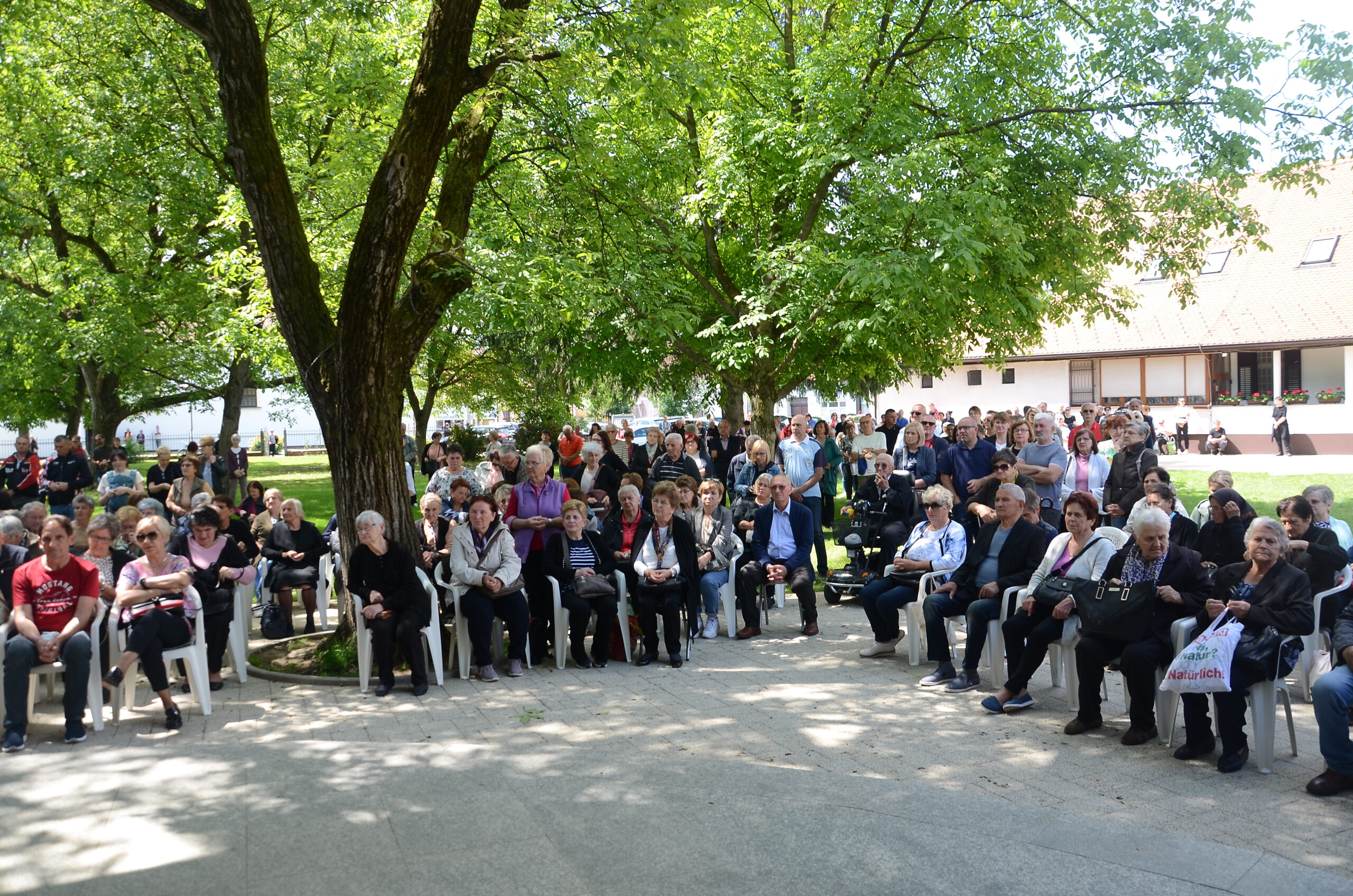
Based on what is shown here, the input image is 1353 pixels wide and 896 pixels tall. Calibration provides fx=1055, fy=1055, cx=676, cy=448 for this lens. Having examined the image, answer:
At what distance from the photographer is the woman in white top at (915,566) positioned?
28.5 feet

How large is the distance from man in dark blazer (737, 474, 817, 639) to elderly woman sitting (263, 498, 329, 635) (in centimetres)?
428

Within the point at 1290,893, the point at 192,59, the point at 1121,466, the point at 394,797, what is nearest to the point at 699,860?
the point at 394,797

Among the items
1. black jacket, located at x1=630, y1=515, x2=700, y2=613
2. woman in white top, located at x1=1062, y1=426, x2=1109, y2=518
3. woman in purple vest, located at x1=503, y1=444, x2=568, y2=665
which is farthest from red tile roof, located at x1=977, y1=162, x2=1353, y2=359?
woman in purple vest, located at x1=503, y1=444, x2=568, y2=665

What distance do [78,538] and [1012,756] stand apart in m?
8.47

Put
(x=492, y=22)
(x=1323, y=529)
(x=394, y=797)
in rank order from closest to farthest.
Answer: (x=394, y=797)
(x=1323, y=529)
(x=492, y=22)

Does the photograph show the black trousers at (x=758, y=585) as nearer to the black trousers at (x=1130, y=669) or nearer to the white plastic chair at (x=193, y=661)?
the black trousers at (x=1130, y=669)

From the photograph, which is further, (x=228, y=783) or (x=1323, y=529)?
(x=1323, y=529)

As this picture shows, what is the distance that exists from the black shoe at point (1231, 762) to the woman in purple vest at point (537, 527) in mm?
5192

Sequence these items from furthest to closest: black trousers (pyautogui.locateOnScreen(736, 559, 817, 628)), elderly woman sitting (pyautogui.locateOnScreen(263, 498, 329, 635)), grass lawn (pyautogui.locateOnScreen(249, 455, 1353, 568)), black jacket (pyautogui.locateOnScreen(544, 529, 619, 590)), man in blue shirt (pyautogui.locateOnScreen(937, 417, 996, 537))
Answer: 1. grass lawn (pyautogui.locateOnScreen(249, 455, 1353, 568))
2. man in blue shirt (pyautogui.locateOnScreen(937, 417, 996, 537))
3. elderly woman sitting (pyautogui.locateOnScreen(263, 498, 329, 635))
4. black trousers (pyautogui.locateOnScreen(736, 559, 817, 628))
5. black jacket (pyautogui.locateOnScreen(544, 529, 619, 590))

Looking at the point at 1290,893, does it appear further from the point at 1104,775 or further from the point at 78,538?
the point at 78,538

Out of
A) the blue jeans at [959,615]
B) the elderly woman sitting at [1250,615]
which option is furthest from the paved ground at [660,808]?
the blue jeans at [959,615]

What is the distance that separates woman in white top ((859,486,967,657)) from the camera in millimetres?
8680

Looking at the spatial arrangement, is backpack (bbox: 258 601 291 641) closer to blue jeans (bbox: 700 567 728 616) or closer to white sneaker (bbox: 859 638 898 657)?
blue jeans (bbox: 700 567 728 616)

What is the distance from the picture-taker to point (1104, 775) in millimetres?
5906
